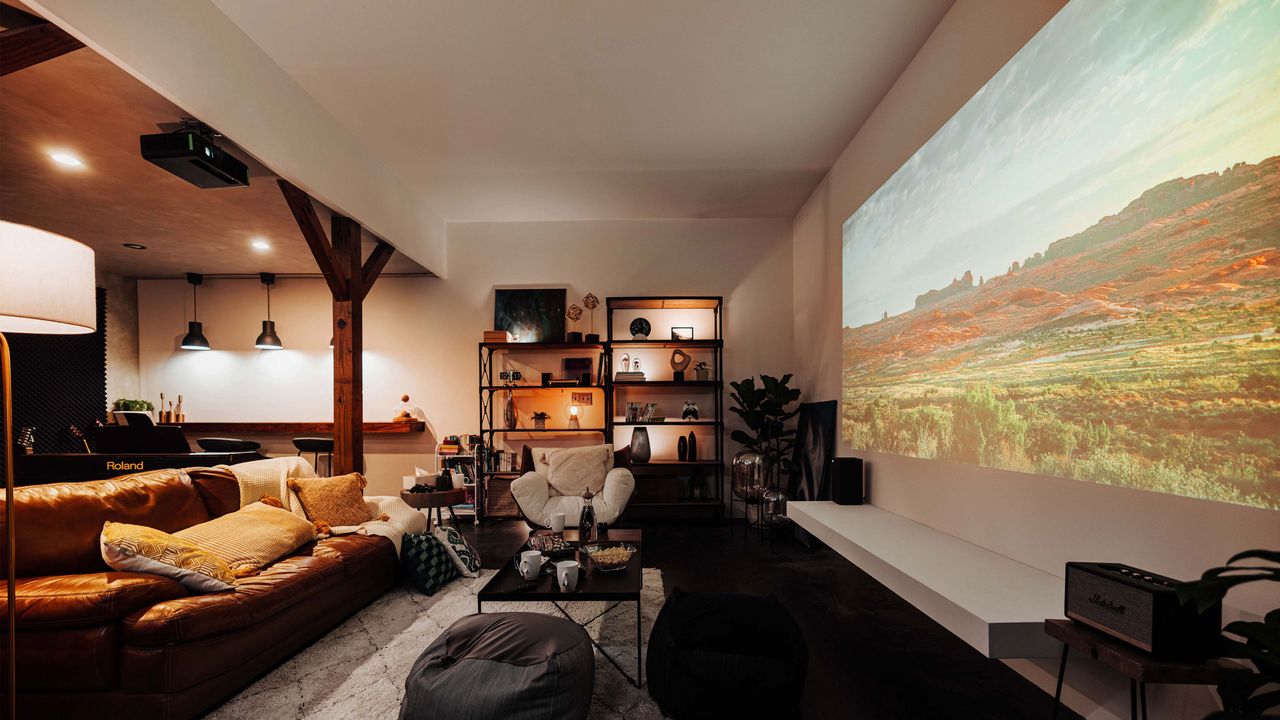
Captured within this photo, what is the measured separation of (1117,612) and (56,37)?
13.9ft

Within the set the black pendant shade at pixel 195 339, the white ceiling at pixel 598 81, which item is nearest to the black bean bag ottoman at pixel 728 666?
the white ceiling at pixel 598 81

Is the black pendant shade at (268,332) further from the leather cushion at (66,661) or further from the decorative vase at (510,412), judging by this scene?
the leather cushion at (66,661)

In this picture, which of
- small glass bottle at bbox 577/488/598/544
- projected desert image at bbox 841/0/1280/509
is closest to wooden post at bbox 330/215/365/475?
small glass bottle at bbox 577/488/598/544

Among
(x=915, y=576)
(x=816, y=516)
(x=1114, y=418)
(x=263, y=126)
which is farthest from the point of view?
(x=816, y=516)

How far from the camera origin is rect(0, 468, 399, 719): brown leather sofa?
2160mm

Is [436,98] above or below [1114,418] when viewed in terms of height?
above

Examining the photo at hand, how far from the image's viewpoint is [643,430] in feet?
20.4

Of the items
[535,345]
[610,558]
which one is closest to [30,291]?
[610,558]

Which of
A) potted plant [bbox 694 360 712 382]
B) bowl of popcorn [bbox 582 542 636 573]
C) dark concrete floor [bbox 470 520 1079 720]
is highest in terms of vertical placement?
potted plant [bbox 694 360 712 382]

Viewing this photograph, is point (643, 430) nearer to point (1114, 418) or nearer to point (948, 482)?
point (948, 482)

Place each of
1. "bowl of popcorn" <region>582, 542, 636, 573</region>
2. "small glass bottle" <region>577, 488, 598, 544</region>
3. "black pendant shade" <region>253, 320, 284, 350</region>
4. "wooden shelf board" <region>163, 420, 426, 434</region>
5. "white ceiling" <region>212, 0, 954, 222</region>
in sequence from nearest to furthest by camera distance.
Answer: "bowl of popcorn" <region>582, 542, 636, 573</region> → "white ceiling" <region>212, 0, 954, 222</region> → "small glass bottle" <region>577, 488, 598, 544</region> → "wooden shelf board" <region>163, 420, 426, 434</region> → "black pendant shade" <region>253, 320, 284, 350</region>

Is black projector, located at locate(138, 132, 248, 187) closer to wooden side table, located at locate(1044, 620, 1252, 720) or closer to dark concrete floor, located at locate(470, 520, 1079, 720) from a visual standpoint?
dark concrete floor, located at locate(470, 520, 1079, 720)

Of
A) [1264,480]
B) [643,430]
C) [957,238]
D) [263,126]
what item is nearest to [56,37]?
[263,126]

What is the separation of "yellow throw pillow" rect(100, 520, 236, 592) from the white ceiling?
2547 mm
